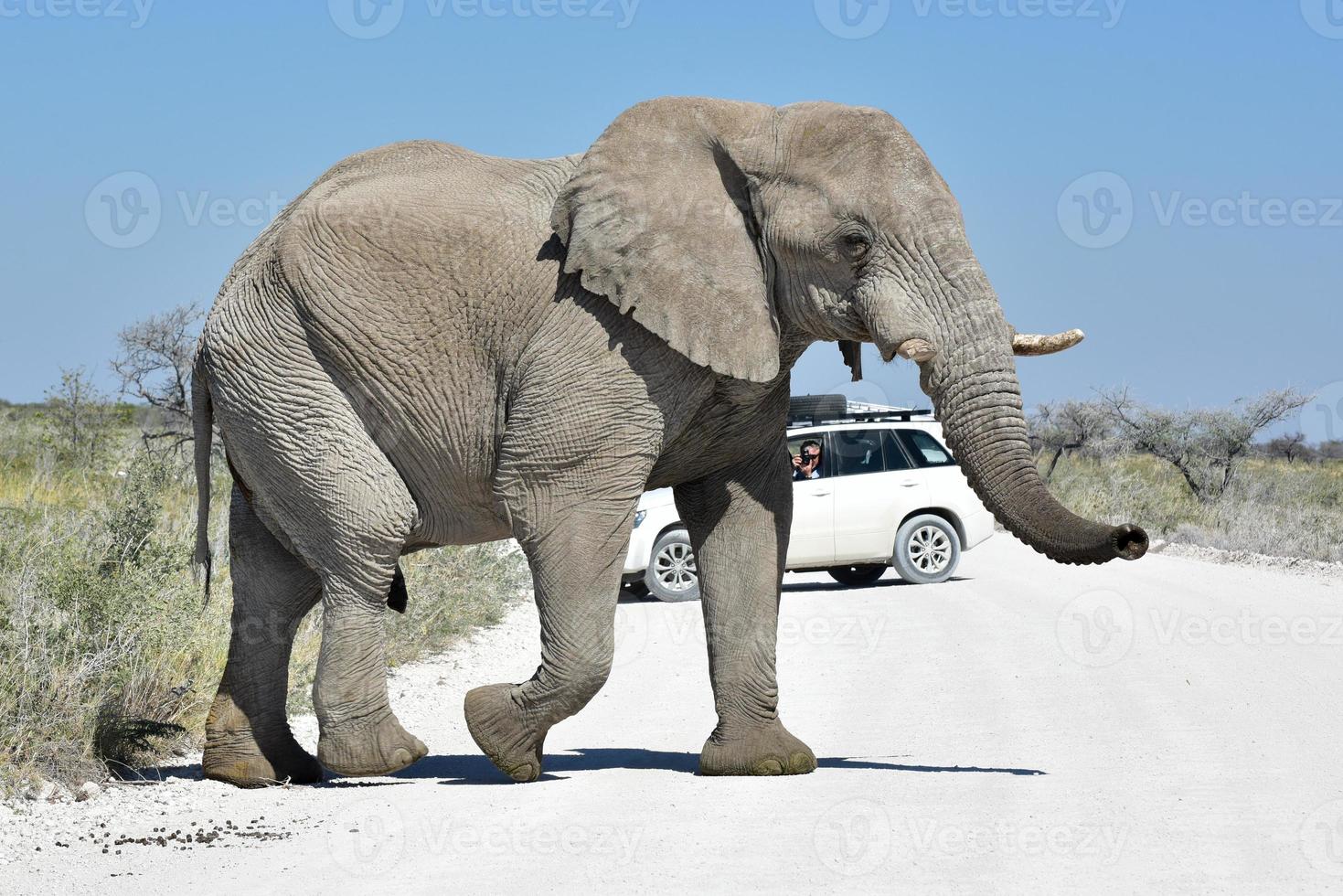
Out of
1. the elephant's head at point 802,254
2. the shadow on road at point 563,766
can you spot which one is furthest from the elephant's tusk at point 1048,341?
the shadow on road at point 563,766

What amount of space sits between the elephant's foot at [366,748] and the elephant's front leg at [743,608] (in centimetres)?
149

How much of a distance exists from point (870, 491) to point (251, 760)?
1297 centimetres

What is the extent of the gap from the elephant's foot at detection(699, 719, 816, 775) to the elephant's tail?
2936 mm

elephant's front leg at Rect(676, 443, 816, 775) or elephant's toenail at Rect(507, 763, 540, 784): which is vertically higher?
elephant's front leg at Rect(676, 443, 816, 775)

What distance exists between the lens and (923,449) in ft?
70.8

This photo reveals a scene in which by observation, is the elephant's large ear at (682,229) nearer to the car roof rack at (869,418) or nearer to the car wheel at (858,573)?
the car roof rack at (869,418)

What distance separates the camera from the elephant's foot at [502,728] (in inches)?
324

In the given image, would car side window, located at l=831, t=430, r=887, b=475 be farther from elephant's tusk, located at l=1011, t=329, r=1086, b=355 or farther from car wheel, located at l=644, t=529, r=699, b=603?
elephant's tusk, located at l=1011, t=329, r=1086, b=355

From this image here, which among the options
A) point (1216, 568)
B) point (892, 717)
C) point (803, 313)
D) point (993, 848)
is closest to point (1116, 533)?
point (993, 848)

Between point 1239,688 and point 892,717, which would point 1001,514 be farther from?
point 1239,688

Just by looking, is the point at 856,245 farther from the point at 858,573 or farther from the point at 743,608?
the point at 858,573
